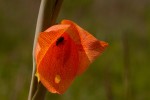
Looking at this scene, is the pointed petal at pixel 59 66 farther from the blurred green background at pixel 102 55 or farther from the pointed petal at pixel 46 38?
the blurred green background at pixel 102 55

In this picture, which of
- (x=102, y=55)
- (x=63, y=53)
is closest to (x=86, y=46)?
(x=63, y=53)

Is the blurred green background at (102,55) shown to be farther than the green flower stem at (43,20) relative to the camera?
Yes

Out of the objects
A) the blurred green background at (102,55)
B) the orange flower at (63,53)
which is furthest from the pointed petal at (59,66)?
the blurred green background at (102,55)

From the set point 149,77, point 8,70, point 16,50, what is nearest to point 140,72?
point 149,77

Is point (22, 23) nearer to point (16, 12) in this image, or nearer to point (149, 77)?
point (16, 12)

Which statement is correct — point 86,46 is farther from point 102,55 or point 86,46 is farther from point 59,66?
point 102,55
